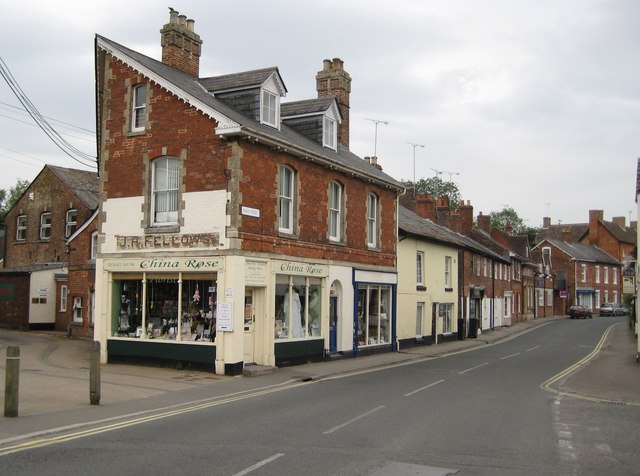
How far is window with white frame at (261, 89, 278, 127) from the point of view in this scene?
23159 millimetres

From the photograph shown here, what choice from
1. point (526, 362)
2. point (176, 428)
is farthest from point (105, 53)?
point (526, 362)

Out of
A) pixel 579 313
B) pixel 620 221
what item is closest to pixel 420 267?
pixel 579 313

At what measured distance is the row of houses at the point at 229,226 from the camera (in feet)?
66.7

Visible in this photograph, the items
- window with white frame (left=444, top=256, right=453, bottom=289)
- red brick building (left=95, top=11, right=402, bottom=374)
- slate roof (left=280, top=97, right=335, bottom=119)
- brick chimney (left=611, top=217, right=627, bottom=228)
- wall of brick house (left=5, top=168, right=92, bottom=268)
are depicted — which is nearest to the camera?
red brick building (left=95, top=11, right=402, bottom=374)

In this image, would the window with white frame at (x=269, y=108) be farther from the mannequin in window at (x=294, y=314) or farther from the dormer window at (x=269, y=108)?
the mannequin in window at (x=294, y=314)

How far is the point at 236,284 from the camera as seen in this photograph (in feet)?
64.9

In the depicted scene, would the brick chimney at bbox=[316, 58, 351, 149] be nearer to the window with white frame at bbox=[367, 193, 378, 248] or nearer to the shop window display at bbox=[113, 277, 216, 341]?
the window with white frame at bbox=[367, 193, 378, 248]

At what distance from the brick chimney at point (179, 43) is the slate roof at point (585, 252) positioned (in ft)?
209

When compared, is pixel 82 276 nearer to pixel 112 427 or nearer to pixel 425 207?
pixel 112 427

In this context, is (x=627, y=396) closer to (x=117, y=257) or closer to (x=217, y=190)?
(x=217, y=190)

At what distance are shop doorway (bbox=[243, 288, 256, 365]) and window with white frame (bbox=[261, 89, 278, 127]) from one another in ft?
20.1

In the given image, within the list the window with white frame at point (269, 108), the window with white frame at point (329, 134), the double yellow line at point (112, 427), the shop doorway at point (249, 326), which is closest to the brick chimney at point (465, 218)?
the window with white frame at point (329, 134)

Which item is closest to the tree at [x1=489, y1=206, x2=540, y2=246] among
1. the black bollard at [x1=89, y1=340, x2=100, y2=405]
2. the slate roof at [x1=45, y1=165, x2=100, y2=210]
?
the slate roof at [x1=45, y1=165, x2=100, y2=210]

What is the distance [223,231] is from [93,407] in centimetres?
761
